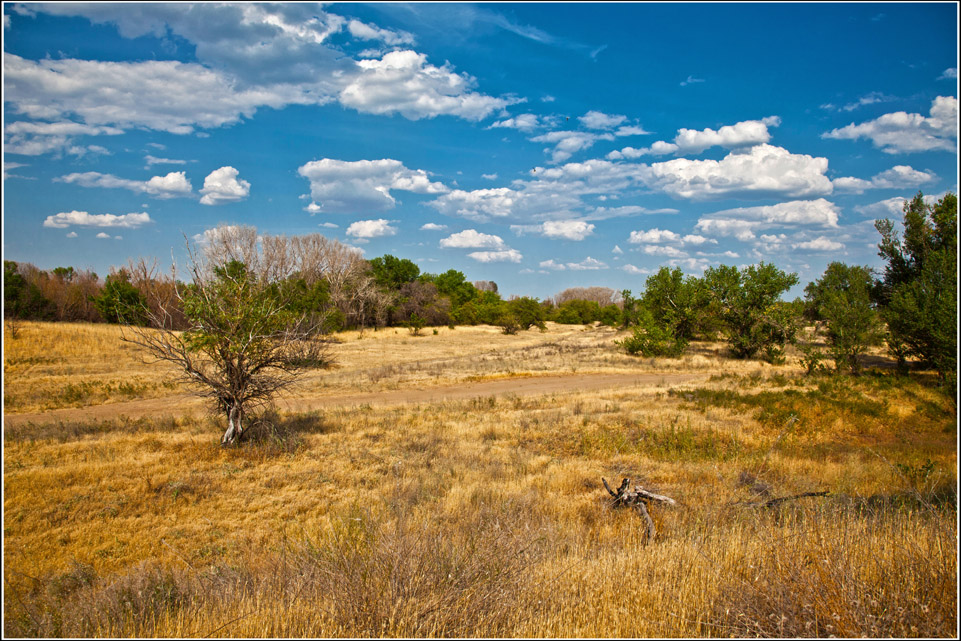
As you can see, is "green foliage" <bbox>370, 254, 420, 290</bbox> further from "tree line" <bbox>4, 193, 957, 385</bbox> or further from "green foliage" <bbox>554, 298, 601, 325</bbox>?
"green foliage" <bbox>554, 298, 601, 325</bbox>

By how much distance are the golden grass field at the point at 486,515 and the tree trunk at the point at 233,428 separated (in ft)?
1.07

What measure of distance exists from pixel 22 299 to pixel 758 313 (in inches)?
2453

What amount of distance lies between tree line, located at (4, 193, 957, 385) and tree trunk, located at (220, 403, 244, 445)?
300 centimetres

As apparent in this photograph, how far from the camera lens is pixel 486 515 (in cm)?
787

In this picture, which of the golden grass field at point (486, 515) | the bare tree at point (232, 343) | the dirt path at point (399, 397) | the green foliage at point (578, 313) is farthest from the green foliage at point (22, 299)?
the green foliage at point (578, 313)

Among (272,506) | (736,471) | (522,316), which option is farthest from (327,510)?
(522,316)

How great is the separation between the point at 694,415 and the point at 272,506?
1483 cm

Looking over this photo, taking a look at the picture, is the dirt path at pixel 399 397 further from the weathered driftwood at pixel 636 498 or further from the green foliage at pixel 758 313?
the weathered driftwood at pixel 636 498

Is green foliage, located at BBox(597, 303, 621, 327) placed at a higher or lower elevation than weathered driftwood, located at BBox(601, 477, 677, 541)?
higher

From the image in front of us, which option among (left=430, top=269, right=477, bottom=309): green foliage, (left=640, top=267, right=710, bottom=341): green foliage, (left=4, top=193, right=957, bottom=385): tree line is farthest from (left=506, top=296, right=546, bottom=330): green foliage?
(left=640, top=267, right=710, bottom=341): green foliage

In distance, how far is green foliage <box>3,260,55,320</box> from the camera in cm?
3827

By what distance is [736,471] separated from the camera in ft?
37.8

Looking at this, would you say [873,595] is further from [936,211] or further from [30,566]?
[936,211]

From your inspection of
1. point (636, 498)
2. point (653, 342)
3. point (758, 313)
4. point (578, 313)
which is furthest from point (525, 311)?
point (636, 498)
